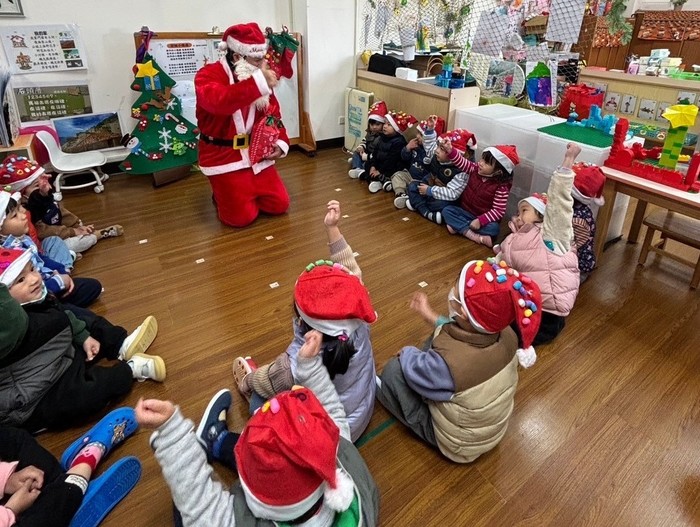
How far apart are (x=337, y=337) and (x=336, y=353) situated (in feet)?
0.15

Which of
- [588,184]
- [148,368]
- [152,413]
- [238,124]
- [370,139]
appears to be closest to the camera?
[152,413]

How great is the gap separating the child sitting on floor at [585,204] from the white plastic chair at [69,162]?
122 inches

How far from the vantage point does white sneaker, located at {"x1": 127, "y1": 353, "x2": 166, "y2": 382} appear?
5.49 ft

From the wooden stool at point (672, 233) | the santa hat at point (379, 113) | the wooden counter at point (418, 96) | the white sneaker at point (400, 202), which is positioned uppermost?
the wooden counter at point (418, 96)

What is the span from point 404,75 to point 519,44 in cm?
86

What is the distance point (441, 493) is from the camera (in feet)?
4.42

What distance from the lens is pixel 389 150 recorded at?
3375mm

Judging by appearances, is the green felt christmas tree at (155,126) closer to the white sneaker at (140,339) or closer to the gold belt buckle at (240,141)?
the gold belt buckle at (240,141)

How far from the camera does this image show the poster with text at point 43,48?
2.97m

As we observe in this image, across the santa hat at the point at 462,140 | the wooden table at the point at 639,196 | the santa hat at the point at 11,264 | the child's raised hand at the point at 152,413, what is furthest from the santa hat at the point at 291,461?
the santa hat at the point at 462,140

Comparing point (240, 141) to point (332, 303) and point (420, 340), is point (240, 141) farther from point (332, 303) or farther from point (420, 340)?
point (332, 303)

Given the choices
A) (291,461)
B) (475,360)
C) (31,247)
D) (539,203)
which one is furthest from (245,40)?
(291,461)

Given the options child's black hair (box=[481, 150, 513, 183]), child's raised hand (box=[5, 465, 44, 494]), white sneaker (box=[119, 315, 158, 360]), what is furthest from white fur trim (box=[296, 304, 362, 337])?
child's black hair (box=[481, 150, 513, 183])

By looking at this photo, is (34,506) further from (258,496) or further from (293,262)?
(293,262)
